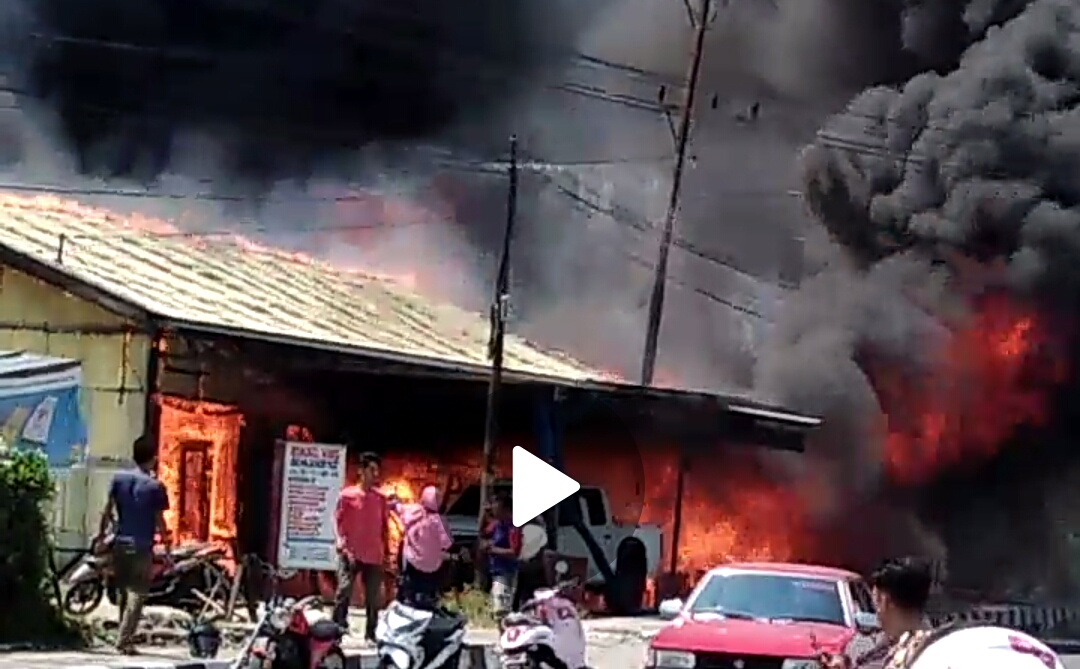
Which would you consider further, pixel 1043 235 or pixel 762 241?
pixel 762 241

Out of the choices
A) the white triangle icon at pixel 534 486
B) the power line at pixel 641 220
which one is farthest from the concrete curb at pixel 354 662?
the power line at pixel 641 220

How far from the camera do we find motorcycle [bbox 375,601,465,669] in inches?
452

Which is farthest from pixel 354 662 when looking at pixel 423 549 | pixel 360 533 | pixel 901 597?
pixel 901 597

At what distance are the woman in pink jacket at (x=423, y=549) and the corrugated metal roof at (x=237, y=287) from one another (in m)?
5.63

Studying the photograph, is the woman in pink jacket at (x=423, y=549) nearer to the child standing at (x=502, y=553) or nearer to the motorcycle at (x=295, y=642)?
the motorcycle at (x=295, y=642)

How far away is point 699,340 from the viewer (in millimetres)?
39062

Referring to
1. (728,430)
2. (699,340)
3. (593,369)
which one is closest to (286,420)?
(728,430)

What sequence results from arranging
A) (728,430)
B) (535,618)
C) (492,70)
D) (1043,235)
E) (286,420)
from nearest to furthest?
(535,618) → (286,420) → (728,430) → (492,70) → (1043,235)

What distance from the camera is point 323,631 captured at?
1026cm

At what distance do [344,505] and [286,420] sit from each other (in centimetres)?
678

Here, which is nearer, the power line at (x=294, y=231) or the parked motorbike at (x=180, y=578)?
the parked motorbike at (x=180, y=578)

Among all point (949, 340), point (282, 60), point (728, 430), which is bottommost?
point (728, 430)

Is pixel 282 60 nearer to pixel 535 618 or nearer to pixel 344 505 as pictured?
pixel 344 505

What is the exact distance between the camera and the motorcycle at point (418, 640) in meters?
11.5
